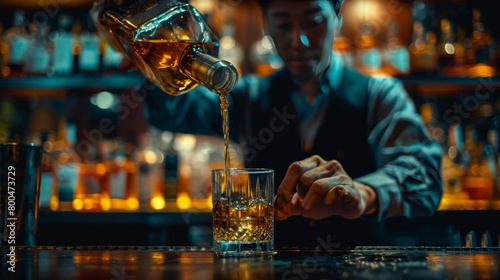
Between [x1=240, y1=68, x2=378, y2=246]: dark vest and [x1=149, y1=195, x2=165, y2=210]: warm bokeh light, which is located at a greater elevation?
[x1=240, y1=68, x2=378, y2=246]: dark vest

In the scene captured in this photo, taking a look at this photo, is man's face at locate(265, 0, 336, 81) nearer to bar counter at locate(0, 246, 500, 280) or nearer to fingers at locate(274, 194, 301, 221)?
fingers at locate(274, 194, 301, 221)

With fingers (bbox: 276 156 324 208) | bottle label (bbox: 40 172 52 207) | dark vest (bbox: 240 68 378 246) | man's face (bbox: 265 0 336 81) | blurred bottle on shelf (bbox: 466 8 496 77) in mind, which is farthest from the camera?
blurred bottle on shelf (bbox: 466 8 496 77)

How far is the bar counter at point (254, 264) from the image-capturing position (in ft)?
2.04

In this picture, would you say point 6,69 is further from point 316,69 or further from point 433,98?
point 433,98

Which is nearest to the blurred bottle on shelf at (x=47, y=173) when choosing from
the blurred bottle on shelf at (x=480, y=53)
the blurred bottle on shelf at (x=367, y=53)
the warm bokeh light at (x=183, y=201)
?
the warm bokeh light at (x=183, y=201)

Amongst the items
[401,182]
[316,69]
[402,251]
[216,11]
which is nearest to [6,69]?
[216,11]

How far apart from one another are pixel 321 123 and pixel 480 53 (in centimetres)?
85

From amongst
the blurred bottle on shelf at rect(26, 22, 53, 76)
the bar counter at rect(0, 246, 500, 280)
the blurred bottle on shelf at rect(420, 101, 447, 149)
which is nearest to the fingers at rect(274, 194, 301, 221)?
the bar counter at rect(0, 246, 500, 280)

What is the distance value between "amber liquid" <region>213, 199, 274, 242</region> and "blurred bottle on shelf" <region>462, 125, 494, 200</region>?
1688 millimetres

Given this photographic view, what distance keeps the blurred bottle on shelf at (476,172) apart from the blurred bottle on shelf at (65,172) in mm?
1426

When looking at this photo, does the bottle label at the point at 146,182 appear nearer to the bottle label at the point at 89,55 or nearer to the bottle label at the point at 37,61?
the bottle label at the point at 89,55

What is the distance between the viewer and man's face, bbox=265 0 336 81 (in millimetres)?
1741

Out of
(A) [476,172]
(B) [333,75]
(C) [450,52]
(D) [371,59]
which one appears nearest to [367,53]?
(D) [371,59]

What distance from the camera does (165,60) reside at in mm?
1021
